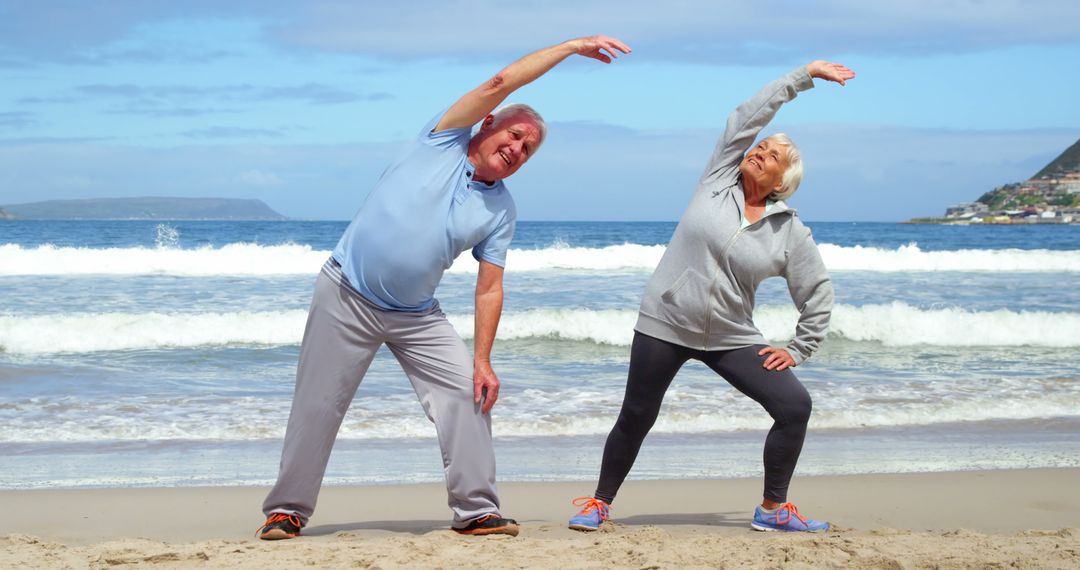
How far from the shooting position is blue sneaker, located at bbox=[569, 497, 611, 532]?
443cm

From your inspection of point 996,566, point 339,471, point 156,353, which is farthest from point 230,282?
point 996,566

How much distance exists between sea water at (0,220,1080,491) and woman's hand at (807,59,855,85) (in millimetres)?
2489

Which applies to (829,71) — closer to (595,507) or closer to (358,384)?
(595,507)

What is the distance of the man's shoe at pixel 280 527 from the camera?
13.9 feet

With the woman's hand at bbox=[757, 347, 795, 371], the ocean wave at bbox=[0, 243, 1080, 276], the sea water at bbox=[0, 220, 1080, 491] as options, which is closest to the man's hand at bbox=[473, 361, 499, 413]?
the woman's hand at bbox=[757, 347, 795, 371]

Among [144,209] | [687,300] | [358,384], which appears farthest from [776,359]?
[144,209]

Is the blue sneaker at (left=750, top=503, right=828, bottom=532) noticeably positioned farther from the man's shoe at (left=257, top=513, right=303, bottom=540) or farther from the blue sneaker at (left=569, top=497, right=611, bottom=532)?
the man's shoe at (left=257, top=513, right=303, bottom=540)

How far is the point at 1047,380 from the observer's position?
9516 mm

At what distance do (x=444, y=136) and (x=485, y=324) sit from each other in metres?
0.78

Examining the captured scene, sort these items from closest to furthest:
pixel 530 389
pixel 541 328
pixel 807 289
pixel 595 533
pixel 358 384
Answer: pixel 358 384, pixel 807 289, pixel 595 533, pixel 530 389, pixel 541 328

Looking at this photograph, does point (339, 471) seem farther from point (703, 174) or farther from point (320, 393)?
point (703, 174)

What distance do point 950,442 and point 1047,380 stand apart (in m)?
3.30

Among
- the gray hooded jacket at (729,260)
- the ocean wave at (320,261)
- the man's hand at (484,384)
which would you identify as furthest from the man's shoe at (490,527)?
the ocean wave at (320,261)

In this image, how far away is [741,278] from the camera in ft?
13.5
